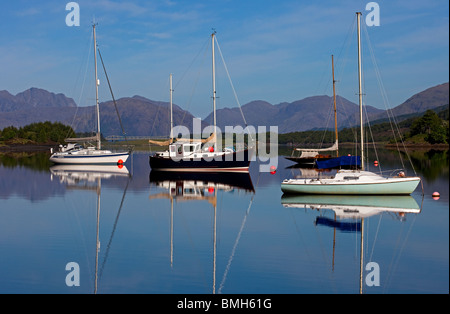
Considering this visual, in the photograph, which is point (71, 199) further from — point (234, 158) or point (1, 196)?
point (234, 158)

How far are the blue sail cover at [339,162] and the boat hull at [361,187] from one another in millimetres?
27780

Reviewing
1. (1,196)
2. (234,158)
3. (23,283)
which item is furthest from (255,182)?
(23,283)

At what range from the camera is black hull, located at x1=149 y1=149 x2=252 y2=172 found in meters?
57.7

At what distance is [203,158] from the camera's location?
2272 inches

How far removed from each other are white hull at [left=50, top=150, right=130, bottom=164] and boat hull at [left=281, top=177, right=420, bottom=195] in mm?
45813

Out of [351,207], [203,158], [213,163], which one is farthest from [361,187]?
[203,158]

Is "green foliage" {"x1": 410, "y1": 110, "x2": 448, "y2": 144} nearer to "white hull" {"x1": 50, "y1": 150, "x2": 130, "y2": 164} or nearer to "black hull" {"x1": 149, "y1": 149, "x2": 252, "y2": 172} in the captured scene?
"black hull" {"x1": 149, "y1": 149, "x2": 252, "y2": 172}

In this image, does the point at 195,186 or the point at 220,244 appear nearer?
the point at 220,244

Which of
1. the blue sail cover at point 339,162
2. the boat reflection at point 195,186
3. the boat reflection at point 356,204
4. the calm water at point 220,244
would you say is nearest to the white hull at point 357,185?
the boat reflection at point 356,204

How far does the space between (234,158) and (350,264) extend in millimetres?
40622

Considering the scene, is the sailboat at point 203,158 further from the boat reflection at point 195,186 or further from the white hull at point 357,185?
the white hull at point 357,185

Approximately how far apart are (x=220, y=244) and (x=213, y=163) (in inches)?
1455

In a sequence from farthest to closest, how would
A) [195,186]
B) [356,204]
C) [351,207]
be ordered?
[195,186]
[356,204]
[351,207]

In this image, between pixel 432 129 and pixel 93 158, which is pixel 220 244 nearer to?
pixel 93 158
